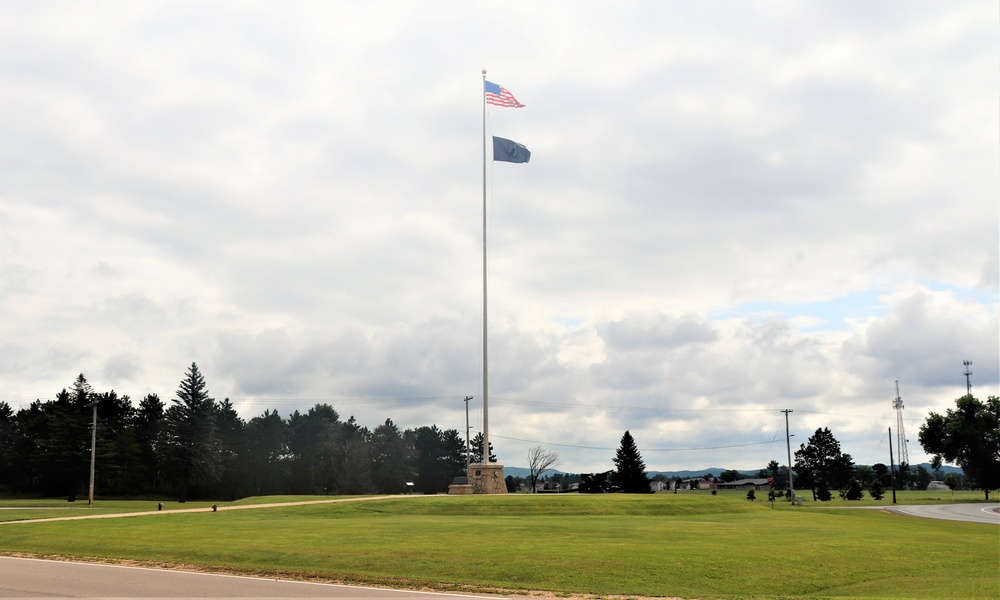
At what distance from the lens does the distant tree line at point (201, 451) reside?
9362 cm

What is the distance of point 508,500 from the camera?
43.5 metres

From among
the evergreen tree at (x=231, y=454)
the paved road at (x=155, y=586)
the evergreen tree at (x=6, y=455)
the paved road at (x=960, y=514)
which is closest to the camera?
the paved road at (x=155, y=586)

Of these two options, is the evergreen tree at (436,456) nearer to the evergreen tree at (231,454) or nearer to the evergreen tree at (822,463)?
the evergreen tree at (231,454)

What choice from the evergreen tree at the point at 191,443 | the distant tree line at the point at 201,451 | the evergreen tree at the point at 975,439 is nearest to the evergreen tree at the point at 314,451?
the distant tree line at the point at 201,451

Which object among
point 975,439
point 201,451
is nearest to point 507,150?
point 201,451

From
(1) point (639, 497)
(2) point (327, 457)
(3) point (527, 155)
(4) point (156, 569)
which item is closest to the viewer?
(4) point (156, 569)

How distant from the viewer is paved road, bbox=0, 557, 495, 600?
16.6 metres

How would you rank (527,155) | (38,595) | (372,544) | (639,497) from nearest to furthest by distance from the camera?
(38,595)
(372,544)
(639,497)
(527,155)

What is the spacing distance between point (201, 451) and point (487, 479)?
55.8 m

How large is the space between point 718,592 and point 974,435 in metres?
98.1

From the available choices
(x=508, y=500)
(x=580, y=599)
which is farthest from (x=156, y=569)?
(x=508, y=500)

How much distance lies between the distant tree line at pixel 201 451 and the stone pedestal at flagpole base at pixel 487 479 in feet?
176

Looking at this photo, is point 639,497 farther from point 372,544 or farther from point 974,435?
point 974,435

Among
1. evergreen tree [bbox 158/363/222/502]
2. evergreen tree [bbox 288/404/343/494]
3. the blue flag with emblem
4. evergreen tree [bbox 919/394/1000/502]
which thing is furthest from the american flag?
evergreen tree [bbox 919/394/1000/502]
